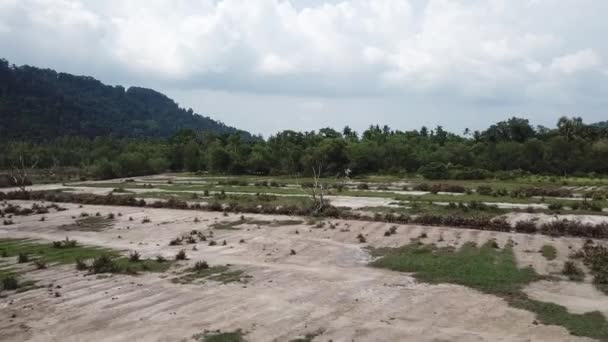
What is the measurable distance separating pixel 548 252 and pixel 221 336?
635 inches

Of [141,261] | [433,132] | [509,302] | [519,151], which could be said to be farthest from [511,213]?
[433,132]

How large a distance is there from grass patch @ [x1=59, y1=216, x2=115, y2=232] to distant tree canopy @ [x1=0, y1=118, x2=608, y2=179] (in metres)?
42.8

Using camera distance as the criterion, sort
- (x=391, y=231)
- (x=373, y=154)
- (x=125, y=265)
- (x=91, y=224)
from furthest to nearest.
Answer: (x=373, y=154)
(x=91, y=224)
(x=391, y=231)
(x=125, y=265)

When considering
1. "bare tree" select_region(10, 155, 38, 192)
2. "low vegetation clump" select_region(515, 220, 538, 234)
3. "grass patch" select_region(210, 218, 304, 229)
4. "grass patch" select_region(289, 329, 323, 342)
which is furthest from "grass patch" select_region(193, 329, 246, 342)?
"bare tree" select_region(10, 155, 38, 192)

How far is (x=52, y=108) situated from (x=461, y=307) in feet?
611

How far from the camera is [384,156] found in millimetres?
82312

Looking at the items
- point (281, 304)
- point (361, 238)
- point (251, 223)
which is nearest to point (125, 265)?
point (281, 304)

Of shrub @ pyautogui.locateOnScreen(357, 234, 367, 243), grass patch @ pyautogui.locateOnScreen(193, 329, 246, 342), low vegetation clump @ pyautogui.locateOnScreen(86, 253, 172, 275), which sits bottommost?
grass patch @ pyautogui.locateOnScreen(193, 329, 246, 342)

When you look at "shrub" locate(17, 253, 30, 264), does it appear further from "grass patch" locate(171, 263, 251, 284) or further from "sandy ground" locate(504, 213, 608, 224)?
"sandy ground" locate(504, 213, 608, 224)

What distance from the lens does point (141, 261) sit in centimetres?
2239

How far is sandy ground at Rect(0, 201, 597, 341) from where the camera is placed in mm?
13586

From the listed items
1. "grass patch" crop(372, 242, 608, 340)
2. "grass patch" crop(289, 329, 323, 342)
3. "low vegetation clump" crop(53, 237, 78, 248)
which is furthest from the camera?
"low vegetation clump" crop(53, 237, 78, 248)

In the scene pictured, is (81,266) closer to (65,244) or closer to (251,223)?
(65,244)

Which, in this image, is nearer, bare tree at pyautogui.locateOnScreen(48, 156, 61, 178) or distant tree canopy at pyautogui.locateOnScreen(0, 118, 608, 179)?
distant tree canopy at pyautogui.locateOnScreen(0, 118, 608, 179)
